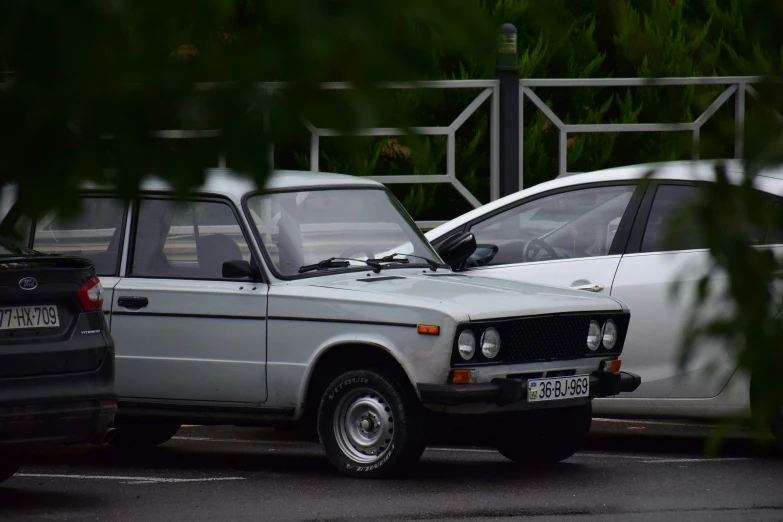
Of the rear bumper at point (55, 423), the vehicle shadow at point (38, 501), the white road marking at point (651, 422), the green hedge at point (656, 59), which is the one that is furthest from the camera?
the white road marking at point (651, 422)

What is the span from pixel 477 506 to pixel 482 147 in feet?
26.5

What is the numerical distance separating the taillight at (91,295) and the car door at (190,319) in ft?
2.67

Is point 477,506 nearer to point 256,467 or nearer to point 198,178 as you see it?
point 256,467

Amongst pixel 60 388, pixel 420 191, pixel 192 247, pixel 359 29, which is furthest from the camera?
pixel 420 191

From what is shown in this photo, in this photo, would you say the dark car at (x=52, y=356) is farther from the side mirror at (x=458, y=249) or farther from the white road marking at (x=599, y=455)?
the white road marking at (x=599, y=455)

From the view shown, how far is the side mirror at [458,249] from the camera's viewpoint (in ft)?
29.4

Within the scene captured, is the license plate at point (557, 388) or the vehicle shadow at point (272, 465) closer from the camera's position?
the license plate at point (557, 388)

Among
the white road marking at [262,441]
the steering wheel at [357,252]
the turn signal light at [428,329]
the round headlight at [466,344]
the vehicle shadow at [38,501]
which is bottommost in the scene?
the white road marking at [262,441]

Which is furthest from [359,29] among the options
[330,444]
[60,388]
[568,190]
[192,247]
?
[568,190]

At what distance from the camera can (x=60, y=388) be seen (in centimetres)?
710

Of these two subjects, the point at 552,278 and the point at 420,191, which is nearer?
the point at 552,278

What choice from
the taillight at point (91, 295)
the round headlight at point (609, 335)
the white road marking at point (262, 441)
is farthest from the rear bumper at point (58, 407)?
the round headlight at point (609, 335)

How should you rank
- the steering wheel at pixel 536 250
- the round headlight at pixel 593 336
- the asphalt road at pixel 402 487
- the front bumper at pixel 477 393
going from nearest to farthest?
the asphalt road at pixel 402 487 < the front bumper at pixel 477 393 < the round headlight at pixel 593 336 < the steering wheel at pixel 536 250

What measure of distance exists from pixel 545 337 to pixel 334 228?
151 cm
